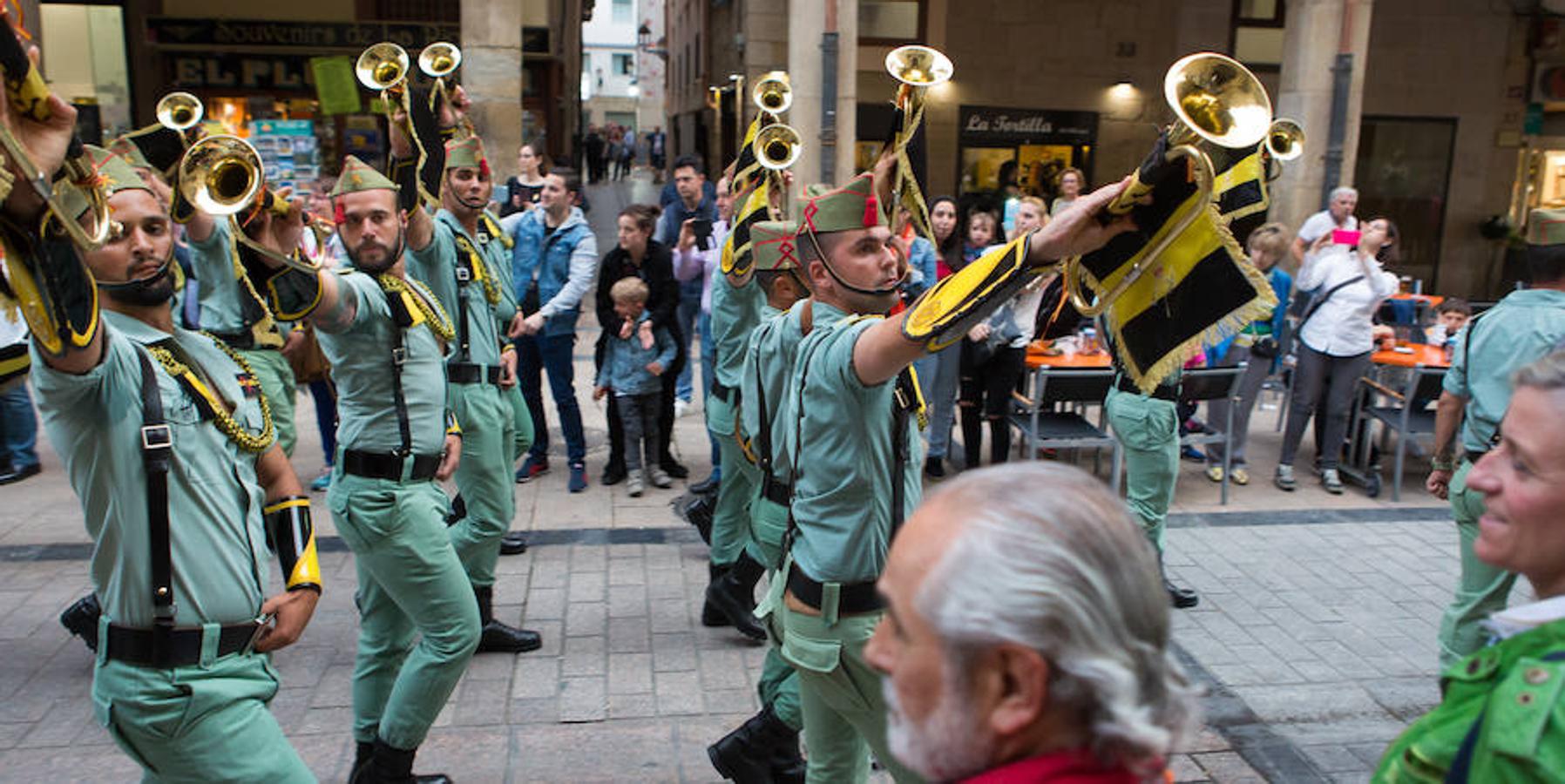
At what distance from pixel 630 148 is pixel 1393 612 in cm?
3510

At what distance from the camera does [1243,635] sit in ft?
17.4

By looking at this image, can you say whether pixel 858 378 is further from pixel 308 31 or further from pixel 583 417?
pixel 308 31

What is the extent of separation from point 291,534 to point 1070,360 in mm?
5872

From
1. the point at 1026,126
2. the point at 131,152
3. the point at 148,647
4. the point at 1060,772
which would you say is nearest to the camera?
the point at 1060,772

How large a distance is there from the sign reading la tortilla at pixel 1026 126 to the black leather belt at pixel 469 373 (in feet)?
40.6

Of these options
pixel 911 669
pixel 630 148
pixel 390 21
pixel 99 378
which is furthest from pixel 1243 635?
pixel 630 148

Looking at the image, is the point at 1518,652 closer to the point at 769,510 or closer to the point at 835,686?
the point at 835,686

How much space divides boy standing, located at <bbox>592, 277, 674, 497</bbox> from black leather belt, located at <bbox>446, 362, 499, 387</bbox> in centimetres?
223

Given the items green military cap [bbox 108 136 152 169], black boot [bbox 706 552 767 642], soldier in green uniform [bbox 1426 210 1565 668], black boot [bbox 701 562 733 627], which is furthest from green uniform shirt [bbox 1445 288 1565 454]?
green military cap [bbox 108 136 152 169]

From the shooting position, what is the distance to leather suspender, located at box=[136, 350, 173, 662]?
244cm

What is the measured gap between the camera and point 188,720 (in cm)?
248

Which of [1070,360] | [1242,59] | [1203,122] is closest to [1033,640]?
[1203,122]

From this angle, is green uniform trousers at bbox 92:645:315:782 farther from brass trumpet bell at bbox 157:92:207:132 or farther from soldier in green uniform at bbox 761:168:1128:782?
brass trumpet bell at bbox 157:92:207:132

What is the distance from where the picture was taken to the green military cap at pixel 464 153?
521 cm
